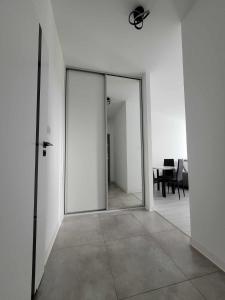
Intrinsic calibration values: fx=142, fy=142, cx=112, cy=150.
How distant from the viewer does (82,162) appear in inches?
105

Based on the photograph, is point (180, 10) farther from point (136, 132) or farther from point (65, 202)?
point (65, 202)

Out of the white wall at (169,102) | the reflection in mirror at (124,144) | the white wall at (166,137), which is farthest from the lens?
the white wall at (166,137)

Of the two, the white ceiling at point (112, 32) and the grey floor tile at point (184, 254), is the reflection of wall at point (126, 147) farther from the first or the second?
the grey floor tile at point (184, 254)

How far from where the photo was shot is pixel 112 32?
1.94 meters

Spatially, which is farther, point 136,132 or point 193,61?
point 136,132

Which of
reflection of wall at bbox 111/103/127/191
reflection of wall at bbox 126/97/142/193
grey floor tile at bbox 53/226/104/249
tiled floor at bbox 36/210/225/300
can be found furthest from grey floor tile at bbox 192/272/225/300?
reflection of wall at bbox 111/103/127/191

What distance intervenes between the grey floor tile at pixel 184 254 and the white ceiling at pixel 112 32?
2.73m

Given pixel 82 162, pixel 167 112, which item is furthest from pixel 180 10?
pixel 167 112

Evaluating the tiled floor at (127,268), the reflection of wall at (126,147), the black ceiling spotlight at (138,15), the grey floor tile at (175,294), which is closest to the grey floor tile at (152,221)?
the tiled floor at (127,268)

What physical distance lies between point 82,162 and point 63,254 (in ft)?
4.75

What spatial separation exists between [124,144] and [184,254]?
2635mm

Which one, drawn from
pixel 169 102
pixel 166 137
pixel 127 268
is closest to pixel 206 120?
pixel 127 268

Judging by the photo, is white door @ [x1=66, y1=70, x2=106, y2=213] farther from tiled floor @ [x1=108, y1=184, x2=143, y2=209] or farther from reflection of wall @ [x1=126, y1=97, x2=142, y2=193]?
reflection of wall @ [x1=126, y1=97, x2=142, y2=193]

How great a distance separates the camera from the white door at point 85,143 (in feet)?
8.62
